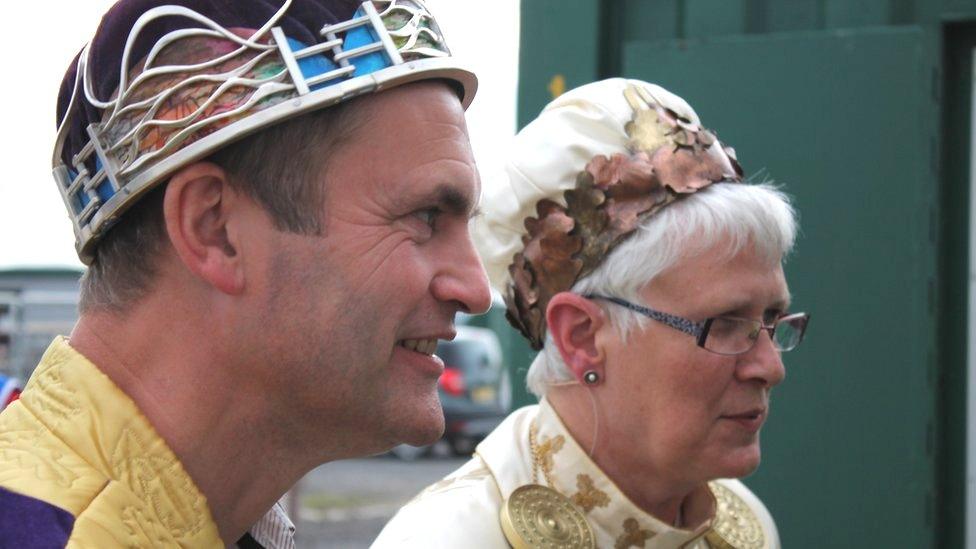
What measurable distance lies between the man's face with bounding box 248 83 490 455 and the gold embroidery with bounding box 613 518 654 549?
3.69 ft

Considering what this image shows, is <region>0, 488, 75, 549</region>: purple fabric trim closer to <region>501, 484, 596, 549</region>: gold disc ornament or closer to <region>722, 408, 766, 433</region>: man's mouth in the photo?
<region>501, 484, 596, 549</region>: gold disc ornament

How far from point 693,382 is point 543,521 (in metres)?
0.43

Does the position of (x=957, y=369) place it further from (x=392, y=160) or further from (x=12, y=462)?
(x=12, y=462)

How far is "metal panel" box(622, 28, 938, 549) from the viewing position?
356 centimetres

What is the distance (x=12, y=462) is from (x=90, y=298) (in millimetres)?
279

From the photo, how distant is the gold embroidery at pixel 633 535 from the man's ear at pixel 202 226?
1.33 metres

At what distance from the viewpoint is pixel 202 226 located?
5.06 feet

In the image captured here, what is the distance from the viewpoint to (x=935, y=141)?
3588 mm

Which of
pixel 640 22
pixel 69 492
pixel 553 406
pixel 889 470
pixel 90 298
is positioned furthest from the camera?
pixel 640 22

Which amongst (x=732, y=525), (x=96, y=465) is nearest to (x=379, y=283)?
(x=96, y=465)

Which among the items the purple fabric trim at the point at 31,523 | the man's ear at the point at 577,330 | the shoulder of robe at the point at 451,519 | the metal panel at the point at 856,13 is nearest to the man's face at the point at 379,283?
the purple fabric trim at the point at 31,523

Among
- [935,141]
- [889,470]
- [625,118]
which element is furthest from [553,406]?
[935,141]

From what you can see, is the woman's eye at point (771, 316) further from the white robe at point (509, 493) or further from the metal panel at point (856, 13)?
the metal panel at point (856, 13)

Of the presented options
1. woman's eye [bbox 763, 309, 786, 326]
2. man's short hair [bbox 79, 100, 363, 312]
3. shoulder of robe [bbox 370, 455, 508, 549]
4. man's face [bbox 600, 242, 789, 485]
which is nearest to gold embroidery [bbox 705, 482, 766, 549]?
man's face [bbox 600, 242, 789, 485]
